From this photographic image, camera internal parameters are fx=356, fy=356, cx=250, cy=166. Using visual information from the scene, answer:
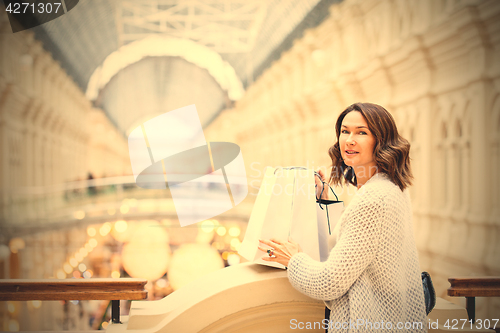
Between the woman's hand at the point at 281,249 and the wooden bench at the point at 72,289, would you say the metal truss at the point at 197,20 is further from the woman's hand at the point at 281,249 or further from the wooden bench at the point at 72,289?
the woman's hand at the point at 281,249

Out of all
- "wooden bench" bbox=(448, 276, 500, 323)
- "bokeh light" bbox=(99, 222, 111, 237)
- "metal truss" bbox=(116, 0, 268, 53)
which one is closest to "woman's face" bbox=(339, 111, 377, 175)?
"wooden bench" bbox=(448, 276, 500, 323)

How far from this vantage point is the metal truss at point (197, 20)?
5617 mm

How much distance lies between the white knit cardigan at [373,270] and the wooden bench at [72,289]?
70cm

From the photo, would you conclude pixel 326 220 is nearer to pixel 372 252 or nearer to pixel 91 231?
pixel 372 252

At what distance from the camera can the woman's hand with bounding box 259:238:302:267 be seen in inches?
45.8

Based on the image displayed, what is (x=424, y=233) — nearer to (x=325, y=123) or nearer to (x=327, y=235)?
(x=325, y=123)

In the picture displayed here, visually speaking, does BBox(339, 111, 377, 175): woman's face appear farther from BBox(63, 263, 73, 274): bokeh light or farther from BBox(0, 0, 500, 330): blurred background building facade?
BBox(63, 263, 73, 274): bokeh light

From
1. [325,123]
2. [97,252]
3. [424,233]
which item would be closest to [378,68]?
[325,123]

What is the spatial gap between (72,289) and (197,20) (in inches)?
198

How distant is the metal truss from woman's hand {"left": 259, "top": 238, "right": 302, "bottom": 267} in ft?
16.8

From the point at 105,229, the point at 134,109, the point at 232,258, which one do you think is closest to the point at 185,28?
the point at 134,109

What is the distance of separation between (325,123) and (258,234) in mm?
4157

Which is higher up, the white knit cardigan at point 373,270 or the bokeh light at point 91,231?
the white knit cardigan at point 373,270

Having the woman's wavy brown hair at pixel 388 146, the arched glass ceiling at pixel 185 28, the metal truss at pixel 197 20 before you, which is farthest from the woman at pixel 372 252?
the metal truss at pixel 197 20
